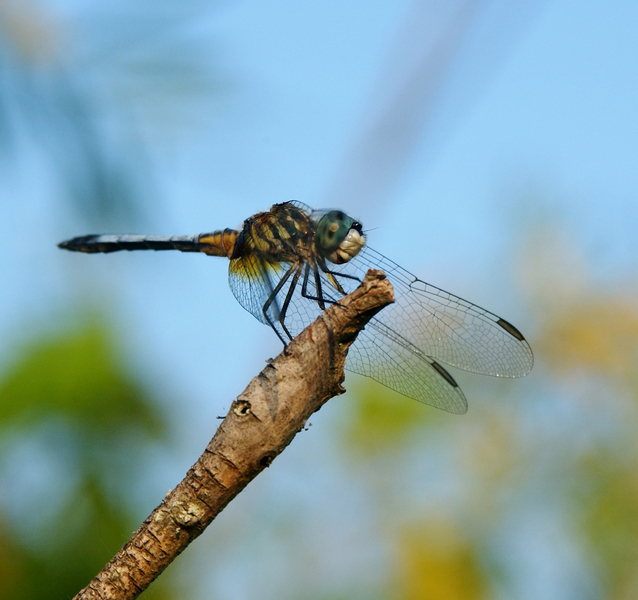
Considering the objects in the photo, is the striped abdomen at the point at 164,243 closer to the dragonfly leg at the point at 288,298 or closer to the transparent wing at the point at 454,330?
the dragonfly leg at the point at 288,298

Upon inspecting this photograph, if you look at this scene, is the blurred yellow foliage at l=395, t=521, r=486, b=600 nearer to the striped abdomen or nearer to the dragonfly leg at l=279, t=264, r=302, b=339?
the dragonfly leg at l=279, t=264, r=302, b=339

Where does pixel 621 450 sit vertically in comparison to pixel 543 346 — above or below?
below

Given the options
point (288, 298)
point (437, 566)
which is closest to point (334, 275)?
point (288, 298)

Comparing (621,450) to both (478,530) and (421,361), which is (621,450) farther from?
(421,361)

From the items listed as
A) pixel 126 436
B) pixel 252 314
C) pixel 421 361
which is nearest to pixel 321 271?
pixel 252 314

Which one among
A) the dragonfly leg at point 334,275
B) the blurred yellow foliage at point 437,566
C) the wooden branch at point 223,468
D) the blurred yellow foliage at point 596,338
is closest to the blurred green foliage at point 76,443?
the dragonfly leg at point 334,275

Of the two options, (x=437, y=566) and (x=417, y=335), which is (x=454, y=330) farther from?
(x=437, y=566)
